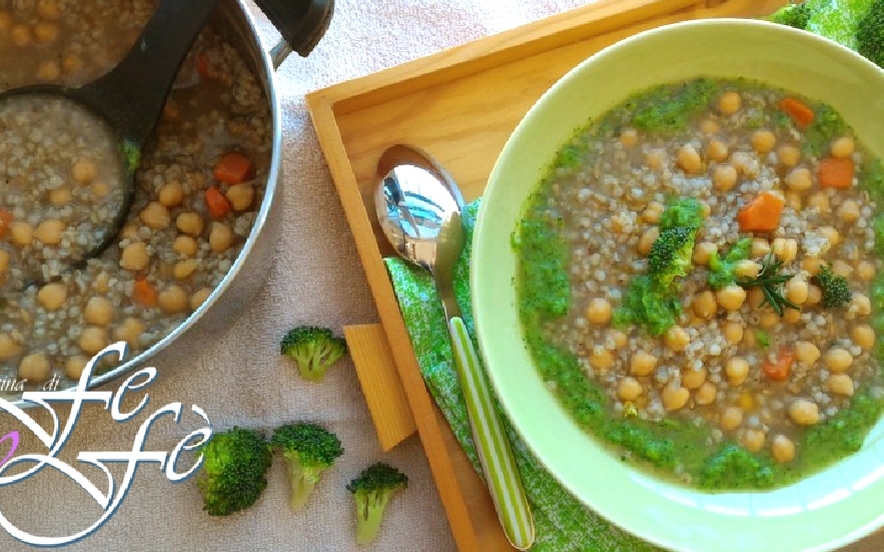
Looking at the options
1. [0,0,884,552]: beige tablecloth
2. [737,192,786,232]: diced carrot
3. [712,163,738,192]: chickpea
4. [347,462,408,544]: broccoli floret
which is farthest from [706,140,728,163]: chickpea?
[347,462,408,544]: broccoli floret

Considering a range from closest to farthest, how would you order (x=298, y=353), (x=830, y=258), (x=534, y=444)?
(x=534, y=444)
(x=830, y=258)
(x=298, y=353)

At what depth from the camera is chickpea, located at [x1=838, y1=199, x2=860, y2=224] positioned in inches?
75.8

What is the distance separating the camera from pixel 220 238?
204cm

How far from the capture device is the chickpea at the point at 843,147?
1.95 meters

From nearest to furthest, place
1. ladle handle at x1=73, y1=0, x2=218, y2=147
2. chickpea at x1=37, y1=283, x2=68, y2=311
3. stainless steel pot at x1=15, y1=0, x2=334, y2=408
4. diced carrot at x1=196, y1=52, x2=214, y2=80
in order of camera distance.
Answer: 1. stainless steel pot at x1=15, y1=0, x2=334, y2=408
2. ladle handle at x1=73, y1=0, x2=218, y2=147
3. chickpea at x1=37, y1=283, x2=68, y2=311
4. diced carrot at x1=196, y1=52, x2=214, y2=80

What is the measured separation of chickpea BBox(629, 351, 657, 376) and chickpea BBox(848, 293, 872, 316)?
0.48m

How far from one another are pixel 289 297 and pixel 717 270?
3.50 feet

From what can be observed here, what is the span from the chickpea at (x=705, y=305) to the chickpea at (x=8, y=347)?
64.1 inches

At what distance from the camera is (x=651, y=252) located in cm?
184

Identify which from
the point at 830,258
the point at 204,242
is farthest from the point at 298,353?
the point at 830,258

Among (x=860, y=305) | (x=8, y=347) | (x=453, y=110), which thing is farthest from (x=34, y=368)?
(x=860, y=305)

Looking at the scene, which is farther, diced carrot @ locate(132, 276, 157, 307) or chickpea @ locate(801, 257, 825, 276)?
diced carrot @ locate(132, 276, 157, 307)

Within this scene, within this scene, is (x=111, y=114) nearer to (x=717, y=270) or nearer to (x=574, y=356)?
(x=574, y=356)

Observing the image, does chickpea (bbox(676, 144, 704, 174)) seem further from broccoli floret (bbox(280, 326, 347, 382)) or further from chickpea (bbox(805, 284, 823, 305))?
broccoli floret (bbox(280, 326, 347, 382))
